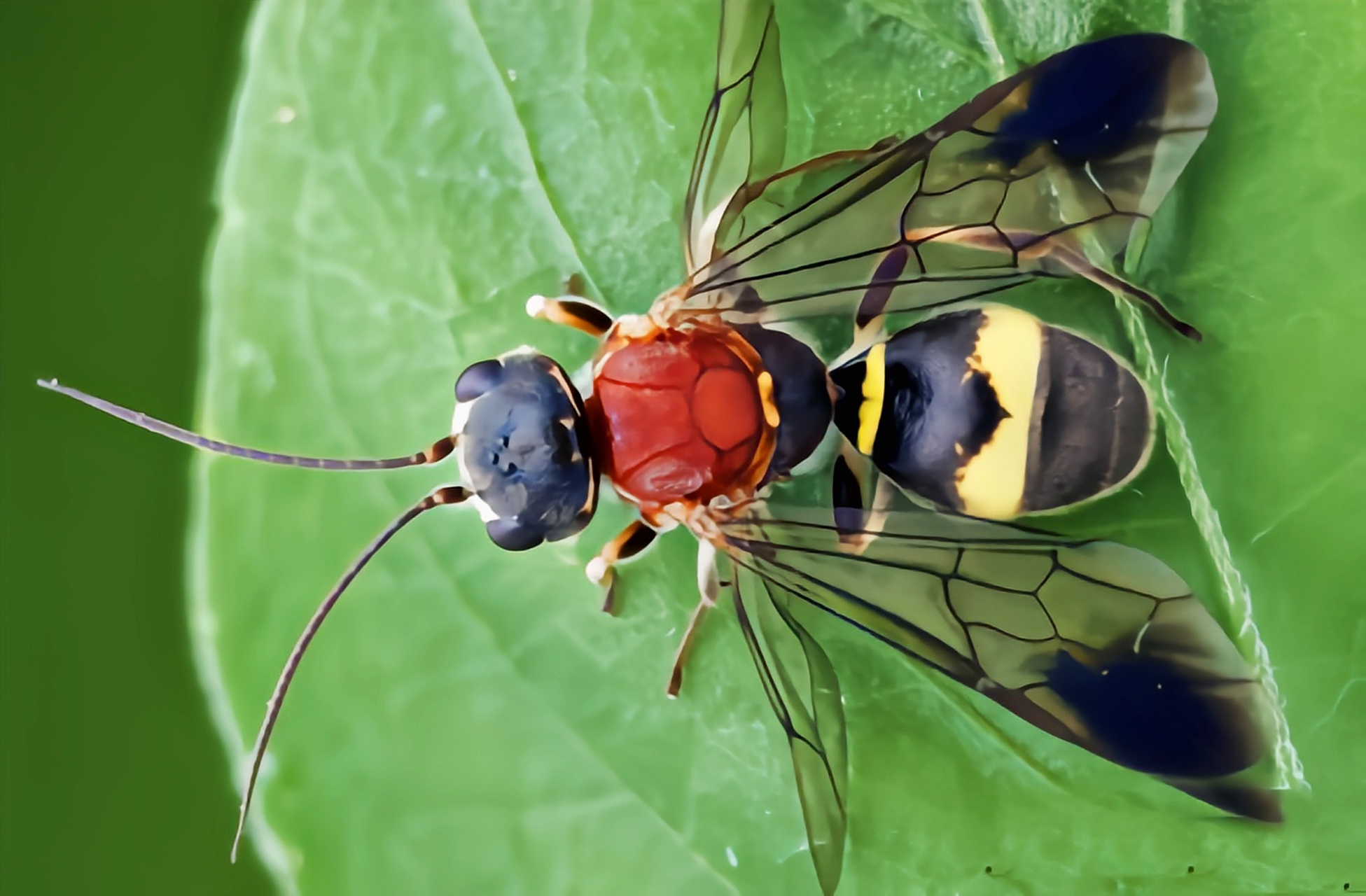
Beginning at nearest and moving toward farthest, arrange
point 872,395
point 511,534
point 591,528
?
point 511,534, point 872,395, point 591,528

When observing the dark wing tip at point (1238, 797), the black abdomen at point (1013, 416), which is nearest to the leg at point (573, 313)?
the black abdomen at point (1013, 416)

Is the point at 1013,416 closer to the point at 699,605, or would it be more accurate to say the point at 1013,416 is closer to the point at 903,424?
the point at 903,424

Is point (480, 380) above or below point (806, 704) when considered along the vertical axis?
above

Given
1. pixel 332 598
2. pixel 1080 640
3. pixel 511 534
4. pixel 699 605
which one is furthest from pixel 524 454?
pixel 1080 640

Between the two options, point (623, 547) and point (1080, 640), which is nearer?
point (1080, 640)

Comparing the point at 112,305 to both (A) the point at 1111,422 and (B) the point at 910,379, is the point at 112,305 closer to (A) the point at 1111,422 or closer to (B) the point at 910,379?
(B) the point at 910,379

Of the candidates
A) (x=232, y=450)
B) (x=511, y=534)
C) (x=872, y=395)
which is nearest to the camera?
(x=232, y=450)

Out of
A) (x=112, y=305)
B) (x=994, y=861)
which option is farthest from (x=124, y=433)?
(x=994, y=861)
